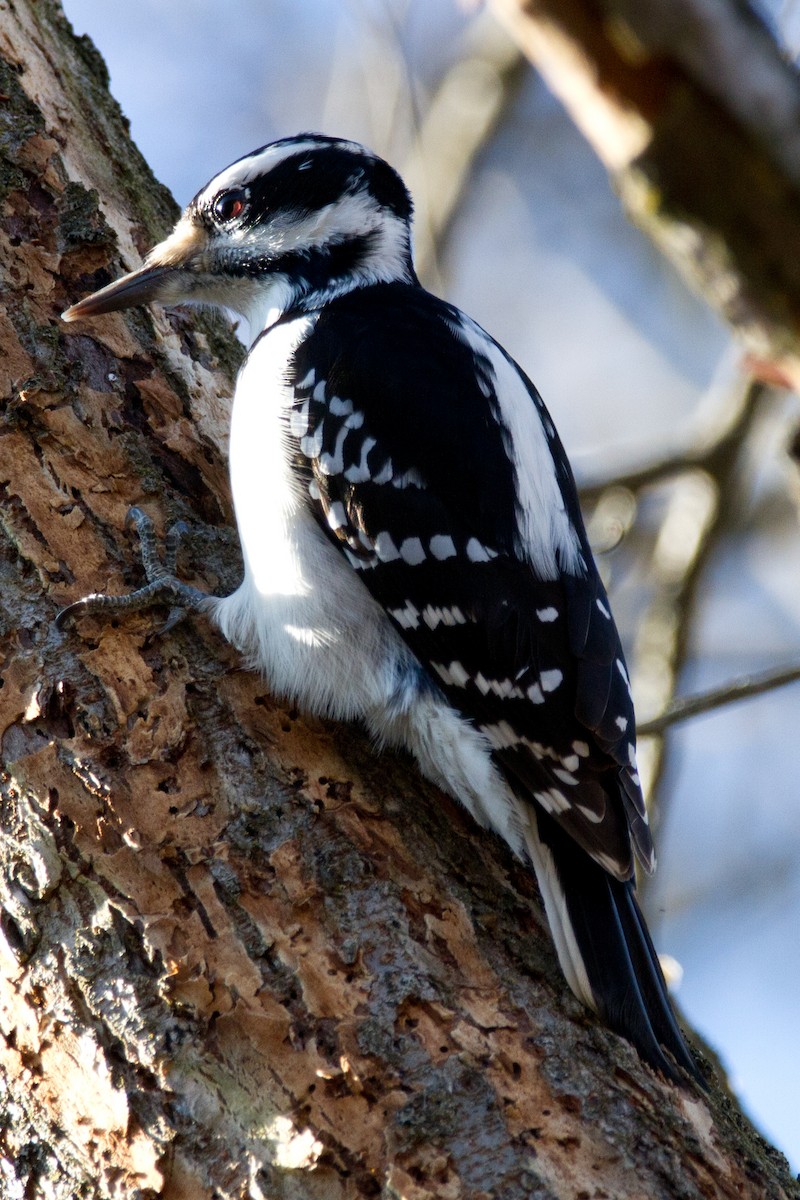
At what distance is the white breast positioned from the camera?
96.9 inches

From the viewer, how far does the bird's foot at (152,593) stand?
2334 mm

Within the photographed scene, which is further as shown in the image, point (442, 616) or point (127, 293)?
point (127, 293)

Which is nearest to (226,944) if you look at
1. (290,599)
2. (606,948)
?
(606,948)

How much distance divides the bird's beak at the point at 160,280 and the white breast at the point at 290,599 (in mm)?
349

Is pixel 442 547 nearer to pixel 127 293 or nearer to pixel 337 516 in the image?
pixel 337 516

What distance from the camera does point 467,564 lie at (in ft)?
8.32

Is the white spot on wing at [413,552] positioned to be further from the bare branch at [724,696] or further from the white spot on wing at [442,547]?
the bare branch at [724,696]

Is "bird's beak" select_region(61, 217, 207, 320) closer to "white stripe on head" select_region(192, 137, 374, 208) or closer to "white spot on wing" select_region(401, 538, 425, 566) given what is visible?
"white stripe on head" select_region(192, 137, 374, 208)

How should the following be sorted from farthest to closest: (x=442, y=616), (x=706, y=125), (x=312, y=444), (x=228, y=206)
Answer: (x=228, y=206)
(x=312, y=444)
(x=442, y=616)
(x=706, y=125)

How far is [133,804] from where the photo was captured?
215cm

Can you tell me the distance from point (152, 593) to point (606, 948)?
107cm

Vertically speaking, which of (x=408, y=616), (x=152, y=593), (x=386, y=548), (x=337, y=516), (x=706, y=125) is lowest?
(x=408, y=616)

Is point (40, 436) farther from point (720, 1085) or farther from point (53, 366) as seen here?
point (720, 1085)

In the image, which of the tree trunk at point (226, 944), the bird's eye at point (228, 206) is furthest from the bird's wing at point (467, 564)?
the bird's eye at point (228, 206)
